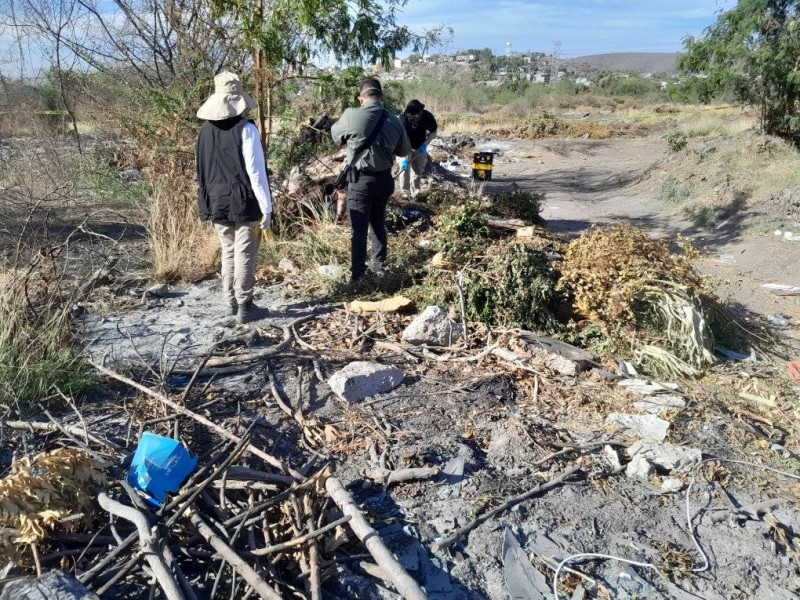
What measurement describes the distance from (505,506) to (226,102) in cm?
365

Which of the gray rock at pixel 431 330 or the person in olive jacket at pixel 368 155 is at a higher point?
the person in olive jacket at pixel 368 155

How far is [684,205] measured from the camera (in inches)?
478

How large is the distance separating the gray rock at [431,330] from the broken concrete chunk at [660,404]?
1.46 m

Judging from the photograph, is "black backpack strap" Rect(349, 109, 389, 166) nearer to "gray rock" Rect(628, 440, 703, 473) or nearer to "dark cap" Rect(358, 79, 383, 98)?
"dark cap" Rect(358, 79, 383, 98)

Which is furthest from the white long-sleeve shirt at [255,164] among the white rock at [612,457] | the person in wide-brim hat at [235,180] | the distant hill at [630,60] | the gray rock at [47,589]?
the distant hill at [630,60]

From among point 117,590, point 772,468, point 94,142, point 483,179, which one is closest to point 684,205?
point 483,179

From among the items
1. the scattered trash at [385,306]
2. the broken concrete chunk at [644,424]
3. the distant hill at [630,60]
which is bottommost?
the broken concrete chunk at [644,424]

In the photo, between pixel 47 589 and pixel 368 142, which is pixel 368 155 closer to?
pixel 368 142

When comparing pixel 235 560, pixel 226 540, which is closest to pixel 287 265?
pixel 226 540

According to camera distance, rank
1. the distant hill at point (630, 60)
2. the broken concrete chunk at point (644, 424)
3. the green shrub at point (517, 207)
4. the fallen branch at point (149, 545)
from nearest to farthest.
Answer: the fallen branch at point (149, 545) → the broken concrete chunk at point (644, 424) → the green shrub at point (517, 207) → the distant hill at point (630, 60)

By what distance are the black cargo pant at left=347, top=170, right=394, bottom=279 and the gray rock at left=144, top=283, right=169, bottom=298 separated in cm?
Answer: 181

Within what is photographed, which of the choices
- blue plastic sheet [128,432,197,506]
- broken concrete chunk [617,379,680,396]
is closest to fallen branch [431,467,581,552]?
broken concrete chunk [617,379,680,396]

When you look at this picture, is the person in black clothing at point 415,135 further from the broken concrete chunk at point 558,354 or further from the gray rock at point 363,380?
the gray rock at point 363,380

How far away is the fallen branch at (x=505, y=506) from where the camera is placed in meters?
3.07
